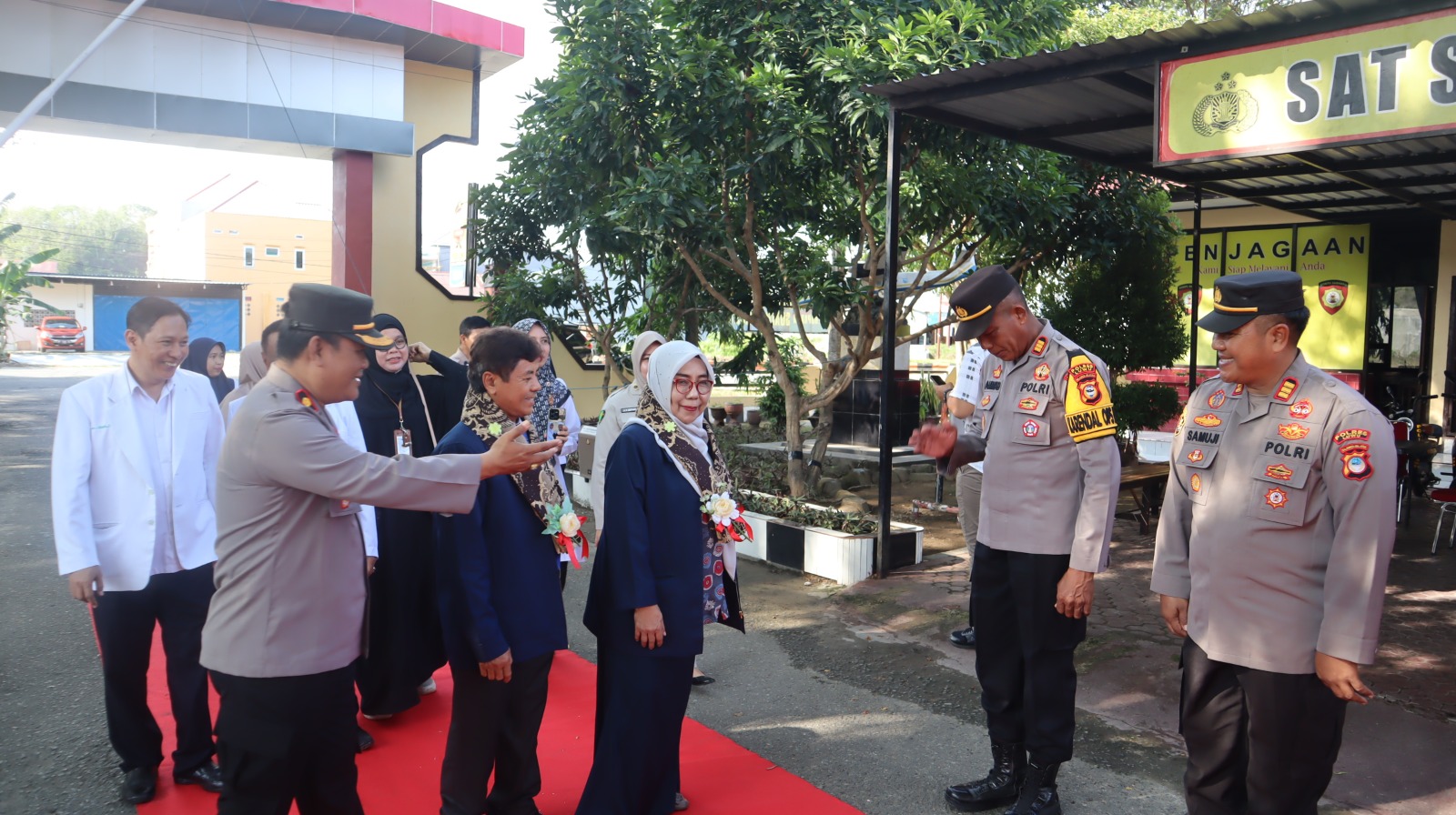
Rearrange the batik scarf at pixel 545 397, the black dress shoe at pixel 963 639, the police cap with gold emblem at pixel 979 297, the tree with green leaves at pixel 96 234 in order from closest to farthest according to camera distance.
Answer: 1. the police cap with gold emblem at pixel 979 297
2. the batik scarf at pixel 545 397
3. the black dress shoe at pixel 963 639
4. the tree with green leaves at pixel 96 234

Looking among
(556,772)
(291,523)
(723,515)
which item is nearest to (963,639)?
(556,772)

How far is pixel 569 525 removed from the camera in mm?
3189

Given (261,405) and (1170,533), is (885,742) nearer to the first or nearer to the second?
(1170,533)

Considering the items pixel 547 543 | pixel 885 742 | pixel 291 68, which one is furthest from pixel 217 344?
pixel 291 68

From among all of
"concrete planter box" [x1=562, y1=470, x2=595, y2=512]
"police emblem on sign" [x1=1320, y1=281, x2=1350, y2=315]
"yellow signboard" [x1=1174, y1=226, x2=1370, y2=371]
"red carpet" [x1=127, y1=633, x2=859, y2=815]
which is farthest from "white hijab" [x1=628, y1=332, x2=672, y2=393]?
"police emblem on sign" [x1=1320, y1=281, x2=1350, y2=315]

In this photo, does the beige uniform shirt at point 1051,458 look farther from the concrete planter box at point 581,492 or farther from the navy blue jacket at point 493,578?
the concrete planter box at point 581,492

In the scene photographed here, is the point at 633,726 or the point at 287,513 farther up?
the point at 287,513

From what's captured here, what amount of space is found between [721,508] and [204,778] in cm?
220

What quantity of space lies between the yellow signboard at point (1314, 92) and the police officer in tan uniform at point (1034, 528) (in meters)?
2.66

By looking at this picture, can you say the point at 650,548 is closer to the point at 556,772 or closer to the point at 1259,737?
the point at 556,772

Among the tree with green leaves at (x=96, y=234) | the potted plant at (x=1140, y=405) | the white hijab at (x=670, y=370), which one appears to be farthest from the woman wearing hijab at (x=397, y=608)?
the tree with green leaves at (x=96, y=234)

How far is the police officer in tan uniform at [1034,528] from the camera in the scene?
10.6 feet

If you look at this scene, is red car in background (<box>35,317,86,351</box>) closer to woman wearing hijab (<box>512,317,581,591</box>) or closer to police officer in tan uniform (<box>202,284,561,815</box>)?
woman wearing hijab (<box>512,317,581,591</box>)

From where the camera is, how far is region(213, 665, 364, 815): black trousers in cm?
245
